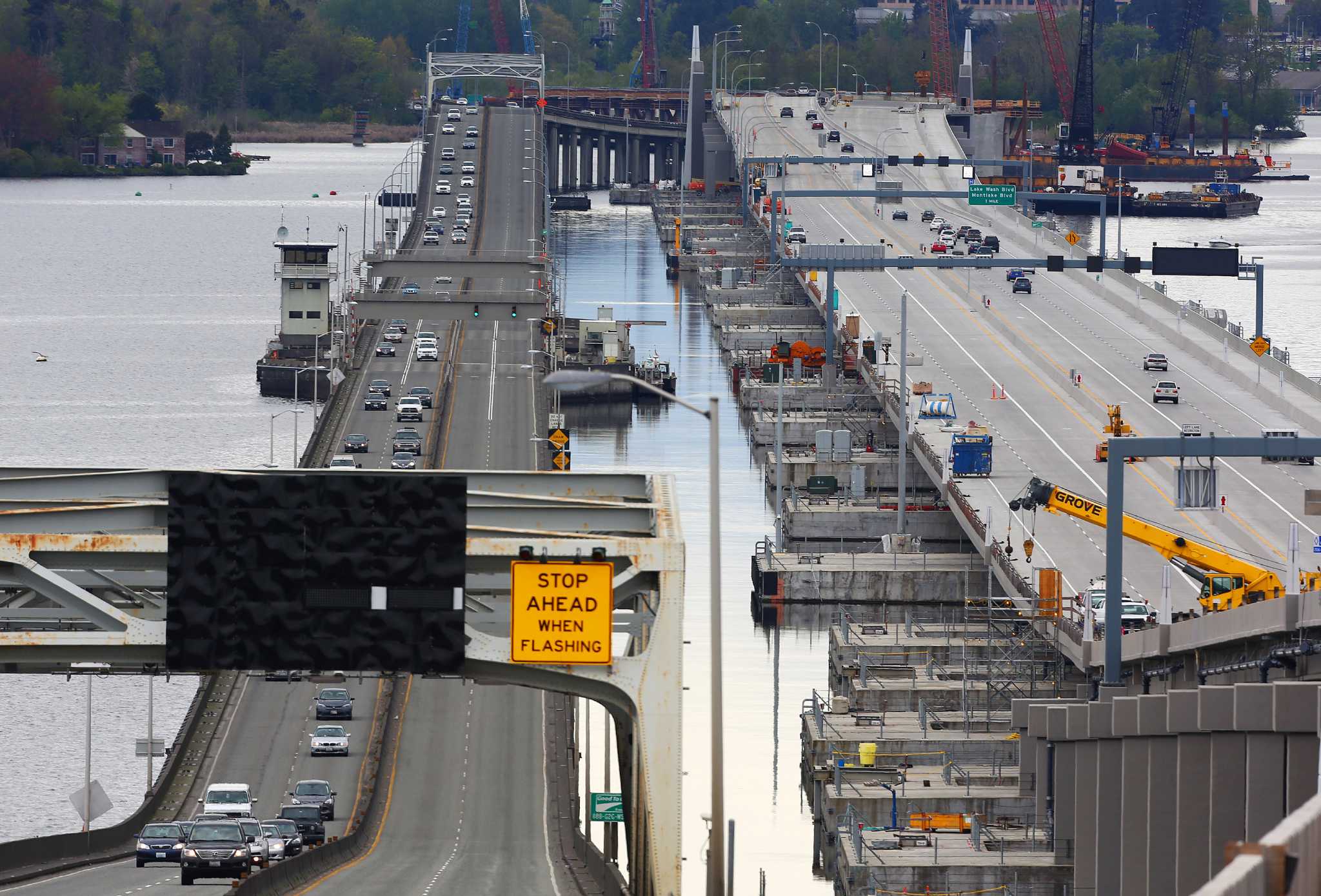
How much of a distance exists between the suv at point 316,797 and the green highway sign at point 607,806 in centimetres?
610

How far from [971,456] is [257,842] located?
42.7 meters

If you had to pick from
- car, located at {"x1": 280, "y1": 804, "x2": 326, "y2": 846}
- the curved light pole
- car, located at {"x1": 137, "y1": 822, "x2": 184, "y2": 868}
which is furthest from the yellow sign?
car, located at {"x1": 280, "y1": 804, "x2": 326, "y2": 846}

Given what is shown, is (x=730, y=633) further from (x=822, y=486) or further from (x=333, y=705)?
(x=822, y=486)

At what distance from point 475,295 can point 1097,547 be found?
73546 millimetres

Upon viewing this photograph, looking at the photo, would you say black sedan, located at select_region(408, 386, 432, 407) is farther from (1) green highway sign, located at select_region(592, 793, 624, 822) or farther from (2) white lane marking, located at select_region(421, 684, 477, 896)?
(1) green highway sign, located at select_region(592, 793, 624, 822)

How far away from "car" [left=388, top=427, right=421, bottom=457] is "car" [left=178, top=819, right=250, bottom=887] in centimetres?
5796

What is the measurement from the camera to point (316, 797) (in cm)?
5741

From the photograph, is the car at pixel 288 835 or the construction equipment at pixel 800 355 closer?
the car at pixel 288 835

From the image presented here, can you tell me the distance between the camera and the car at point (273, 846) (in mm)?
47062

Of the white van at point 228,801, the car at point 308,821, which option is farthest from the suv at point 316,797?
the white van at point 228,801

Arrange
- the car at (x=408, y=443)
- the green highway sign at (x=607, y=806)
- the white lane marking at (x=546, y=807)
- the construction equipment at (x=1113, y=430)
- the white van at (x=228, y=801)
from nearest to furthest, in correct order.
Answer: the white lane marking at (x=546, y=807), the white van at (x=228, y=801), the green highway sign at (x=607, y=806), the construction equipment at (x=1113, y=430), the car at (x=408, y=443)

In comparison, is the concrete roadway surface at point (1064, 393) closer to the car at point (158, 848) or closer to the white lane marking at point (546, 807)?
the white lane marking at point (546, 807)

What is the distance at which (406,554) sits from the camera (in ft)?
99.5

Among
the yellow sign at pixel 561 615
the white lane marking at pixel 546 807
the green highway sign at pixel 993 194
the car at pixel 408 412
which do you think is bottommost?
the white lane marking at pixel 546 807
